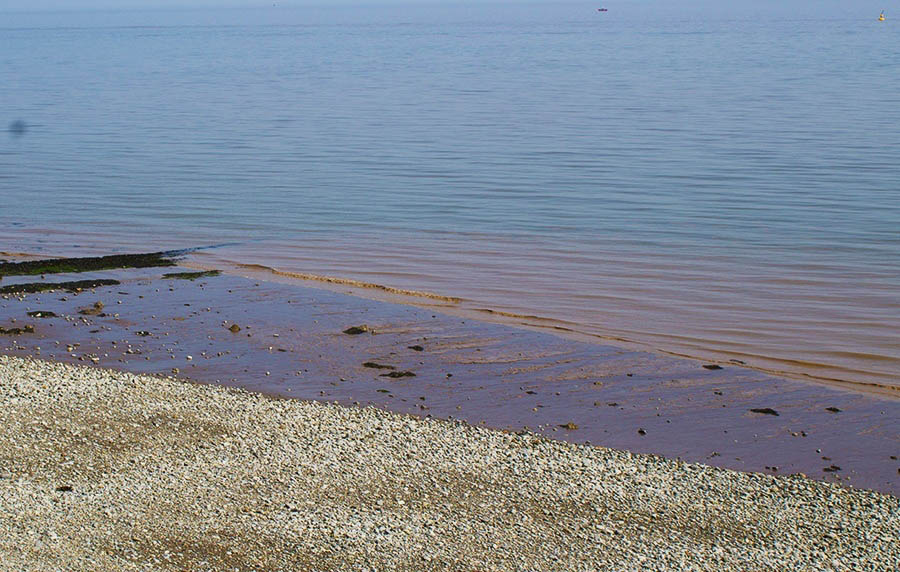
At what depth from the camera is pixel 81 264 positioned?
1584cm

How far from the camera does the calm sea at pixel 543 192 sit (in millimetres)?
14969

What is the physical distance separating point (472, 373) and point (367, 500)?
147 inches

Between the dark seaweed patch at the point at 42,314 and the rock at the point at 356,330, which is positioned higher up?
the dark seaweed patch at the point at 42,314

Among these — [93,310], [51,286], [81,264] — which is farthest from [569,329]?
[81,264]

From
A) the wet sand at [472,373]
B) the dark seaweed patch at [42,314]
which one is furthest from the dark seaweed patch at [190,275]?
the dark seaweed patch at [42,314]

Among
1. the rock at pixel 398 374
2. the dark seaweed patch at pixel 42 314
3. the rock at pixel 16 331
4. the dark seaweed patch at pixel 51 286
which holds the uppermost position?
the rock at pixel 16 331

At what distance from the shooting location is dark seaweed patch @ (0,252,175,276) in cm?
1528

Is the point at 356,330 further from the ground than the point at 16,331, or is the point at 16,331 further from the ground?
the point at 16,331

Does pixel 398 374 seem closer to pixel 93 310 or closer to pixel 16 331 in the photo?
pixel 93 310

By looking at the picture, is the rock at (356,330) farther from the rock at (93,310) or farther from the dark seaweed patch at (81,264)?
the dark seaweed patch at (81,264)

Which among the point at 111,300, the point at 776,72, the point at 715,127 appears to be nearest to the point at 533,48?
the point at 776,72

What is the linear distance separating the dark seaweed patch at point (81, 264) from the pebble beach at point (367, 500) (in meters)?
5.88

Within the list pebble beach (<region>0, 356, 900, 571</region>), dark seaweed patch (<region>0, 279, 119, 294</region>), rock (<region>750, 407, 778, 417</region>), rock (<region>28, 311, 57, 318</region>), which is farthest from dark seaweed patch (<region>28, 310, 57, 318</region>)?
rock (<region>750, 407, 778, 417</region>)

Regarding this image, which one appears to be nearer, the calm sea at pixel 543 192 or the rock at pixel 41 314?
the rock at pixel 41 314
